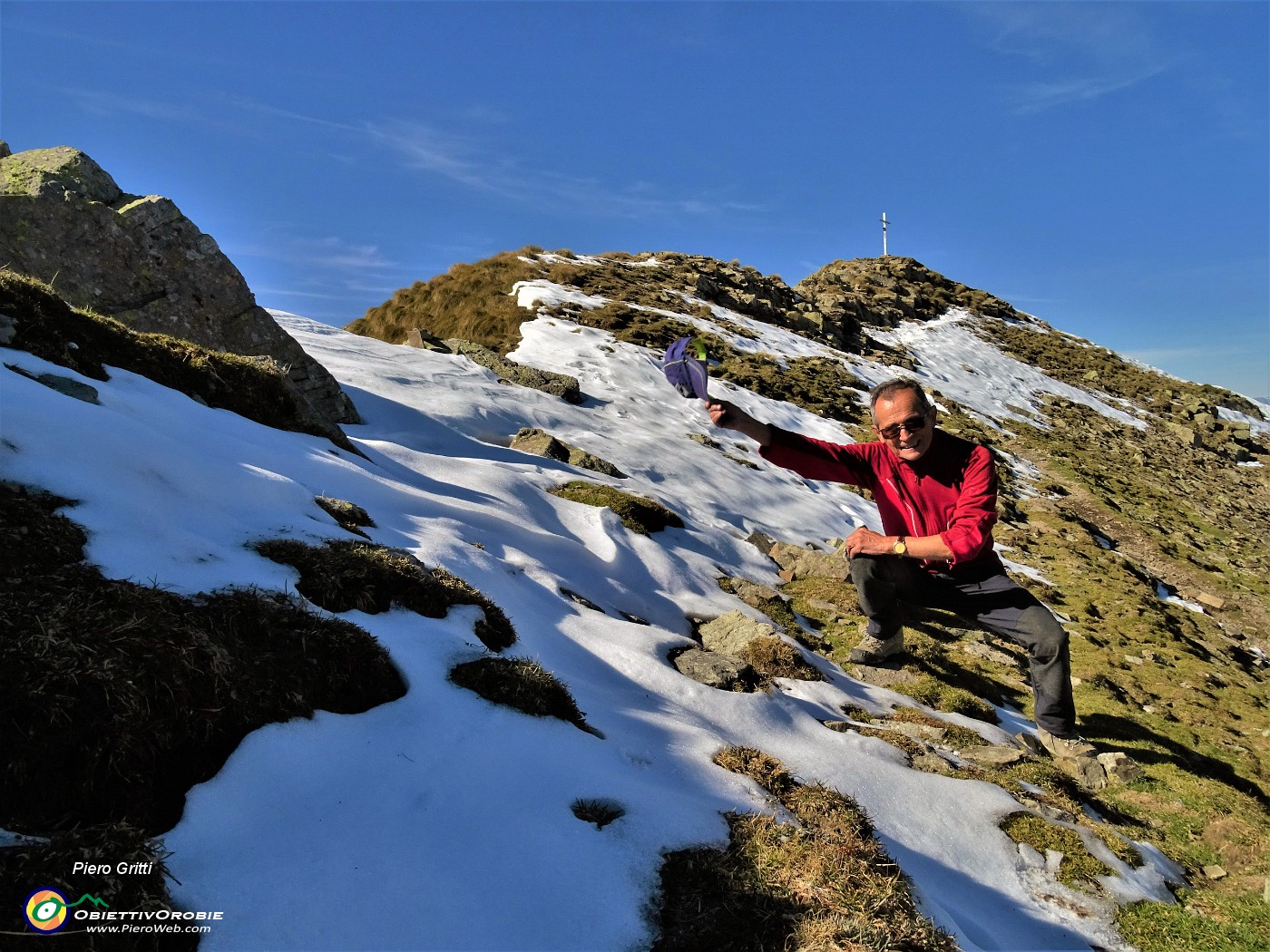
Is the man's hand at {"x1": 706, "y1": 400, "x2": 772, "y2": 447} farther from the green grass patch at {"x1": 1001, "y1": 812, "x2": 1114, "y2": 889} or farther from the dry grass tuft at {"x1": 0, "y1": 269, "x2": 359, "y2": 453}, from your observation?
the dry grass tuft at {"x1": 0, "y1": 269, "x2": 359, "y2": 453}

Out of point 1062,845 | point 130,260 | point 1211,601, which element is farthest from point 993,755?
point 1211,601

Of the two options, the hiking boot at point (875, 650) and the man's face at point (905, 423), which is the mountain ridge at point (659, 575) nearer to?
the hiking boot at point (875, 650)

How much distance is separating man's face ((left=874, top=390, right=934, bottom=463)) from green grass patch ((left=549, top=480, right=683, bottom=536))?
274 inches

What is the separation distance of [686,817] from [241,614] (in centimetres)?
336

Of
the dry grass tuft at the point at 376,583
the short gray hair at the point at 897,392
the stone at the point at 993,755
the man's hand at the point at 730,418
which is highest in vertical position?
the short gray hair at the point at 897,392

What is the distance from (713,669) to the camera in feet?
25.5

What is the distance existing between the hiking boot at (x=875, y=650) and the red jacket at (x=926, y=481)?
306 centimetres

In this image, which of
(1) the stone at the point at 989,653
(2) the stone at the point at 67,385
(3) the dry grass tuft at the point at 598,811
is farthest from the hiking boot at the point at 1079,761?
(2) the stone at the point at 67,385

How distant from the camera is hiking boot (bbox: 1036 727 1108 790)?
8.08 metres

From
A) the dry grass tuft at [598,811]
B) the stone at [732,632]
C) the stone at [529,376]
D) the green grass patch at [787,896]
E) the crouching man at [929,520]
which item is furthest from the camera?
the stone at [529,376]

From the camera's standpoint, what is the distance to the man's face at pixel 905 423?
644 centimetres

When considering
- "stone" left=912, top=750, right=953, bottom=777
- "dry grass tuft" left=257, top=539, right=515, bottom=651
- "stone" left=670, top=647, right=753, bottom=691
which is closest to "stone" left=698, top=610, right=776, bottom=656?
"stone" left=670, top=647, right=753, bottom=691

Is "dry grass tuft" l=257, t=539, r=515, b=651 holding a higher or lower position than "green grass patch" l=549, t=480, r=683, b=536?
lower

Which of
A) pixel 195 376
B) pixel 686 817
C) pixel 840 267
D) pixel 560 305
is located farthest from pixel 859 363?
pixel 840 267
